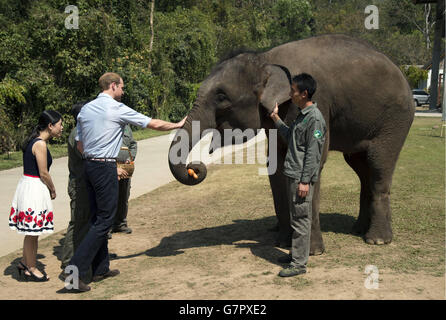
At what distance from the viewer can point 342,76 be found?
19.0 feet

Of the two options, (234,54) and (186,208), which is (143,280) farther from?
(186,208)

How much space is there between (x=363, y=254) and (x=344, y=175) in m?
5.50

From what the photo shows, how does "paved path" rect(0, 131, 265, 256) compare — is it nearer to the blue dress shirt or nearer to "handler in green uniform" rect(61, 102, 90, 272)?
"handler in green uniform" rect(61, 102, 90, 272)

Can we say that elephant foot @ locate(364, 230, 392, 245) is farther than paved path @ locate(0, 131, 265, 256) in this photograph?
No

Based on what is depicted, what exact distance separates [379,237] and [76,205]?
3.64 metres

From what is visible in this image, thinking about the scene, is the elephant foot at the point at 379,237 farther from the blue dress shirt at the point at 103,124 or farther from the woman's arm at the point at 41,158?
the woman's arm at the point at 41,158

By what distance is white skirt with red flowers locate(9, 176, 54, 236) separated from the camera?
16.3 feet

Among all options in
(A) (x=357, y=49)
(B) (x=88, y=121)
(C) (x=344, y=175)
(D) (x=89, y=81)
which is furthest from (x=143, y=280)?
(D) (x=89, y=81)

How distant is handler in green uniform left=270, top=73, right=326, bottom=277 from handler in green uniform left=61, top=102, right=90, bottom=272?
209cm

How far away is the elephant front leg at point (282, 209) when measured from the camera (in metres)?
6.03

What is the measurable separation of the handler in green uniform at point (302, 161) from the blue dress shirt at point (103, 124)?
59.2 inches
